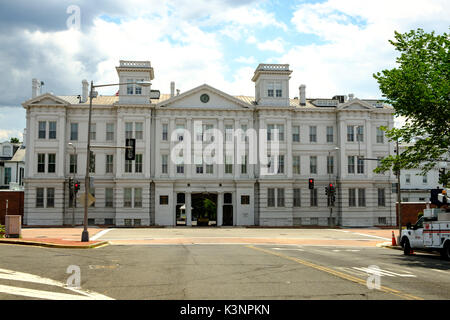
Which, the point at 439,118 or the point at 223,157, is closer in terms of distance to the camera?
the point at 439,118

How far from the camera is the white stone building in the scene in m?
50.8

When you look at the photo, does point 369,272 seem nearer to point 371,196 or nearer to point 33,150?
point 371,196

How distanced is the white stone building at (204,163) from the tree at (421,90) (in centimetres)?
2725

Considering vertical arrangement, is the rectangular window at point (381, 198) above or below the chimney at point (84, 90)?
below

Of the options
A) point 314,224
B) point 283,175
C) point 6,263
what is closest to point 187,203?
point 283,175

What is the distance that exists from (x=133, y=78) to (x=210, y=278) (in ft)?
137

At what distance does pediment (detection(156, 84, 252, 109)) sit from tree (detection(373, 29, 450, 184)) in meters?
28.0

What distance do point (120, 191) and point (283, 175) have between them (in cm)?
1769

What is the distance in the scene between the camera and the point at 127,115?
5122 centimetres

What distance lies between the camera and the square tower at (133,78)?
169 ft

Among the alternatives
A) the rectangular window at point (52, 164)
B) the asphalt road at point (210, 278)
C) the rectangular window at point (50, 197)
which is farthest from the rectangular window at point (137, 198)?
the asphalt road at point (210, 278)

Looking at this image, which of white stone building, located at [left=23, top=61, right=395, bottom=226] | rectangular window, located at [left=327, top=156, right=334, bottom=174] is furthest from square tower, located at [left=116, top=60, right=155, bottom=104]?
rectangular window, located at [left=327, top=156, right=334, bottom=174]

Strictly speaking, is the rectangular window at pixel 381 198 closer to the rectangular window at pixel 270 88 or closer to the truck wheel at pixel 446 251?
the rectangular window at pixel 270 88

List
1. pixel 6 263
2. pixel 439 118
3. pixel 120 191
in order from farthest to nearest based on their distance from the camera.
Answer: pixel 120 191 < pixel 439 118 < pixel 6 263
